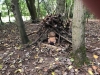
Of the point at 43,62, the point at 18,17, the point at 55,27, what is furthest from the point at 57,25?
the point at 43,62

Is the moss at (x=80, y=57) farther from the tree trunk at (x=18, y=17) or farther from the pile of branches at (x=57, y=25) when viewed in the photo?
the tree trunk at (x=18, y=17)

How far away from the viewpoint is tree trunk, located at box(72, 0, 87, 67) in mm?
3156

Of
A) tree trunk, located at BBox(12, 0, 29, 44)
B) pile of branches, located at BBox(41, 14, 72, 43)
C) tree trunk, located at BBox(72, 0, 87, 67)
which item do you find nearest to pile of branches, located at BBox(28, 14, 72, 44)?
pile of branches, located at BBox(41, 14, 72, 43)

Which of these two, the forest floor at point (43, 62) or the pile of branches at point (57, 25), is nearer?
the forest floor at point (43, 62)

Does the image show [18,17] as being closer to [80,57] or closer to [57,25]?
[57,25]

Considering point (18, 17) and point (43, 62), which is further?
point (18, 17)

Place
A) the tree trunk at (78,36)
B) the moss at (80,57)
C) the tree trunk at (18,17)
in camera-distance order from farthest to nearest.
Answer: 1. the tree trunk at (18,17)
2. the moss at (80,57)
3. the tree trunk at (78,36)

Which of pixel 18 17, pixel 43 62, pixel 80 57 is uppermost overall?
pixel 18 17

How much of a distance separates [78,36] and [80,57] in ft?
1.41

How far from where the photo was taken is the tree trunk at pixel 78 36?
316cm

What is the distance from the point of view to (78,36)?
3336 mm

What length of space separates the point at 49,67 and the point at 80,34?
90 centimetres

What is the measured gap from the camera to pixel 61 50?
4.07m

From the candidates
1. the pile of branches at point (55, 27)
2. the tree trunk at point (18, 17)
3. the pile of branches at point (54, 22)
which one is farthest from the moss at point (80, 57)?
the tree trunk at point (18, 17)
